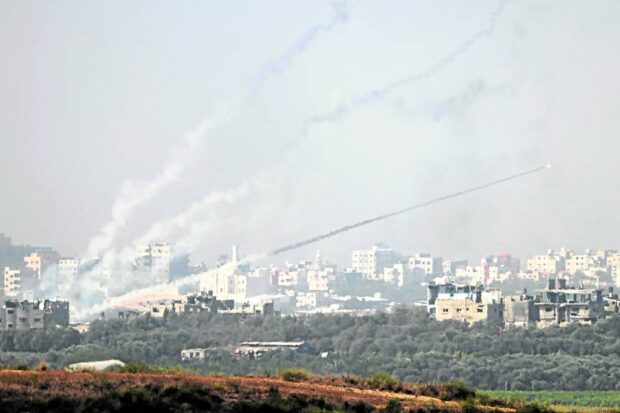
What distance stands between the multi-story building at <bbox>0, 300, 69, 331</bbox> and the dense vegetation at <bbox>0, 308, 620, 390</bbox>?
8378 mm

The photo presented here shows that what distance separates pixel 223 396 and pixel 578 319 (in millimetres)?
86567

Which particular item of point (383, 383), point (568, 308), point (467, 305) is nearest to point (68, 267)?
point (467, 305)

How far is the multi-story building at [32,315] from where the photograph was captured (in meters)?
115

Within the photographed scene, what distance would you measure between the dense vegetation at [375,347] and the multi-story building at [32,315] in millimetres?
8378

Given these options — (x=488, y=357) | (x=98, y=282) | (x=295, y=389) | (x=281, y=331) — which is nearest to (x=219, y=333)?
(x=281, y=331)

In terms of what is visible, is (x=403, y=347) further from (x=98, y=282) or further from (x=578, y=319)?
(x=98, y=282)

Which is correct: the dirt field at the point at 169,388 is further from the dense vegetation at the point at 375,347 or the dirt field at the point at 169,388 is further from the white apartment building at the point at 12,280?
the white apartment building at the point at 12,280

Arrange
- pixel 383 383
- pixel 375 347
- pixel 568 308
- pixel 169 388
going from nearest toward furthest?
pixel 169 388
pixel 383 383
pixel 375 347
pixel 568 308

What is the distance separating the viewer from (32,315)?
118 meters

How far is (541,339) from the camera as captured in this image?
10625cm

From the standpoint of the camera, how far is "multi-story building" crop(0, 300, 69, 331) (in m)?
115

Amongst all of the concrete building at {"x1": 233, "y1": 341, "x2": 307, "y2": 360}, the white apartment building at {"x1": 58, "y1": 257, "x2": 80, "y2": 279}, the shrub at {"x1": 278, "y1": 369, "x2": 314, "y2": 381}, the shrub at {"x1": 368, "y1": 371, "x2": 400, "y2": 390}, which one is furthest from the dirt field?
the white apartment building at {"x1": 58, "y1": 257, "x2": 80, "y2": 279}

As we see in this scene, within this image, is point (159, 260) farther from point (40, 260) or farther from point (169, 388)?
point (169, 388)

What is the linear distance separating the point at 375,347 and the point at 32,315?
2601 cm
